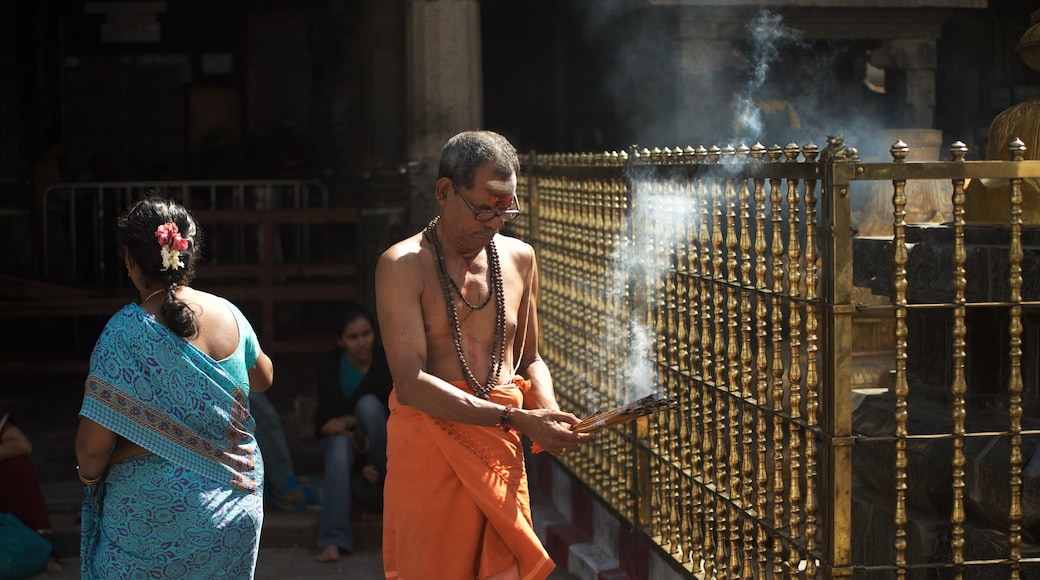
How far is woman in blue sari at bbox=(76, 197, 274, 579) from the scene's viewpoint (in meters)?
3.84

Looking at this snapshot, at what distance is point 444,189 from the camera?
383cm

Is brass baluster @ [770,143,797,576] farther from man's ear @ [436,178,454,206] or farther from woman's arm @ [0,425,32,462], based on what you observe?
woman's arm @ [0,425,32,462]

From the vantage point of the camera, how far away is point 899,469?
3557 millimetres

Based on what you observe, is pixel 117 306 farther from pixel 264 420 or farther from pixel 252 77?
pixel 252 77

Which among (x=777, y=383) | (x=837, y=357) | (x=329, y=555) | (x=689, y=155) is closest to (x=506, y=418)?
(x=777, y=383)

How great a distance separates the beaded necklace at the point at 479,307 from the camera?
3891mm

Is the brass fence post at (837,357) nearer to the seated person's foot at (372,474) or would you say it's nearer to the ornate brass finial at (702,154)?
the ornate brass finial at (702,154)

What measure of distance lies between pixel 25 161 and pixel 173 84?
2685 millimetres

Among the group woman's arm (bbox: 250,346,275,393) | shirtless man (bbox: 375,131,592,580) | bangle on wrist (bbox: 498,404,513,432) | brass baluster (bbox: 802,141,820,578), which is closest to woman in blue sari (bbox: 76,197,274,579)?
woman's arm (bbox: 250,346,275,393)

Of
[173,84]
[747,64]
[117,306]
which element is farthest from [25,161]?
[747,64]

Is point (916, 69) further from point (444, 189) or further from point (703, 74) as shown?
point (444, 189)

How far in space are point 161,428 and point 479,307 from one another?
1046mm

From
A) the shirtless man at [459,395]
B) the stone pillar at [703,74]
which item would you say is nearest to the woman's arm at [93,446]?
the shirtless man at [459,395]

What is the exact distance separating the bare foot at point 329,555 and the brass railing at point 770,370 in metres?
1.44
